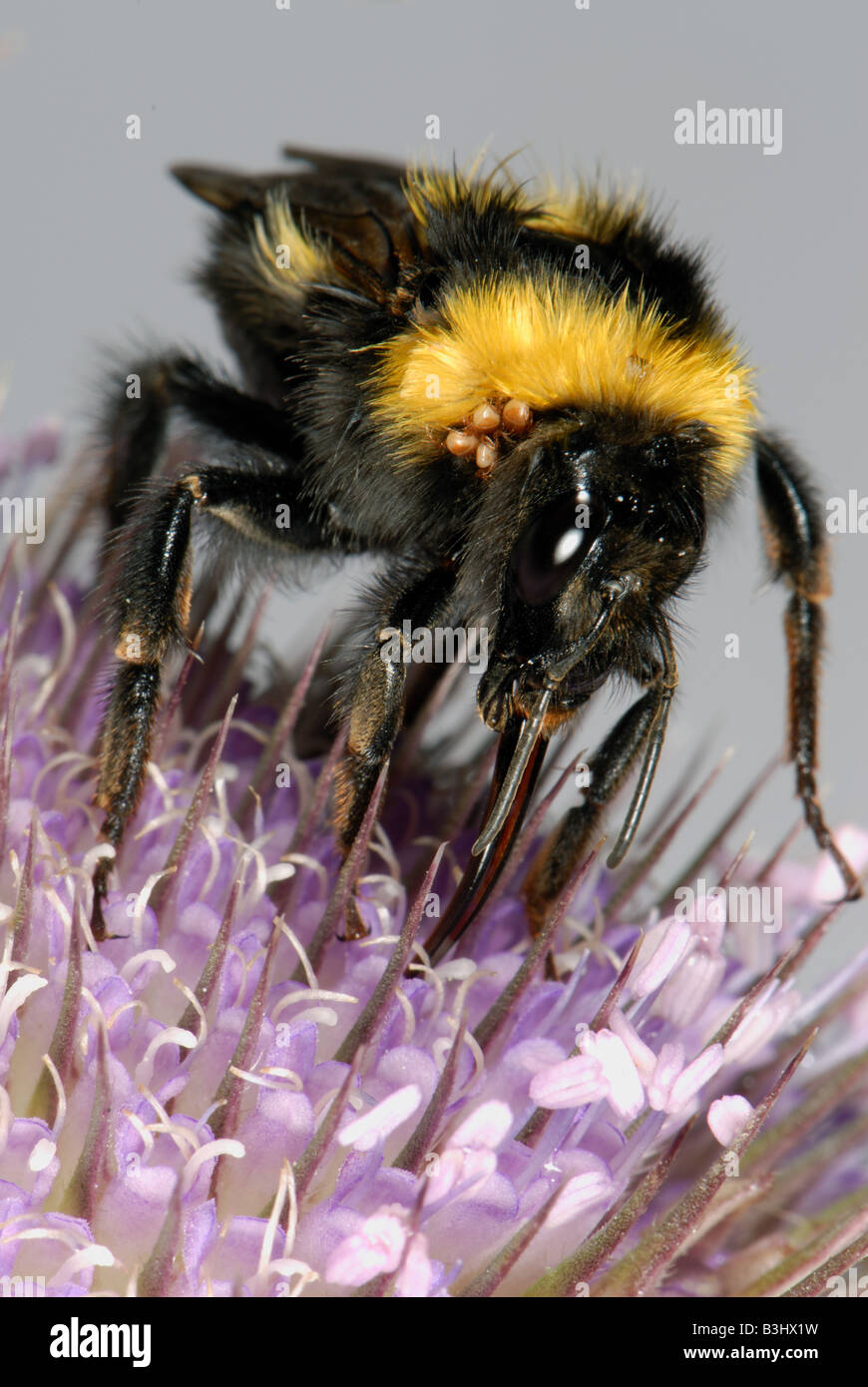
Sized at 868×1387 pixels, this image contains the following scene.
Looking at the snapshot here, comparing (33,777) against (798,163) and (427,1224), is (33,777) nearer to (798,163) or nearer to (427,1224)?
(427,1224)

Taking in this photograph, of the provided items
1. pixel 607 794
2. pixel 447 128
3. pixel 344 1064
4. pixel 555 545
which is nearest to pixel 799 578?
pixel 607 794

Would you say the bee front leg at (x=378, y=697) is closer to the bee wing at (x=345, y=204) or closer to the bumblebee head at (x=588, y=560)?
the bumblebee head at (x=588, y=560)

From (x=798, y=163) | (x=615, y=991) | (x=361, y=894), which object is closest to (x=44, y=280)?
(x=798, y=163)

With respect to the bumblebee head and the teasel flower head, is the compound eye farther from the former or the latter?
the teasel flower head

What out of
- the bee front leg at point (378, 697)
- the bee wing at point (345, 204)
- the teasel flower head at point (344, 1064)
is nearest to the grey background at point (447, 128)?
the bee wing at point (345, 204)

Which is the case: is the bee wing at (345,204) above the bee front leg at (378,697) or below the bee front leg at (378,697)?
above

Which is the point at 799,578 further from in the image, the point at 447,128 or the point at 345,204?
the point at 447,128

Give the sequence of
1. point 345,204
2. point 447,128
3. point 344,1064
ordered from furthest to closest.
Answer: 1. point 447,128
2. point 345,204
3. point 344,1064
